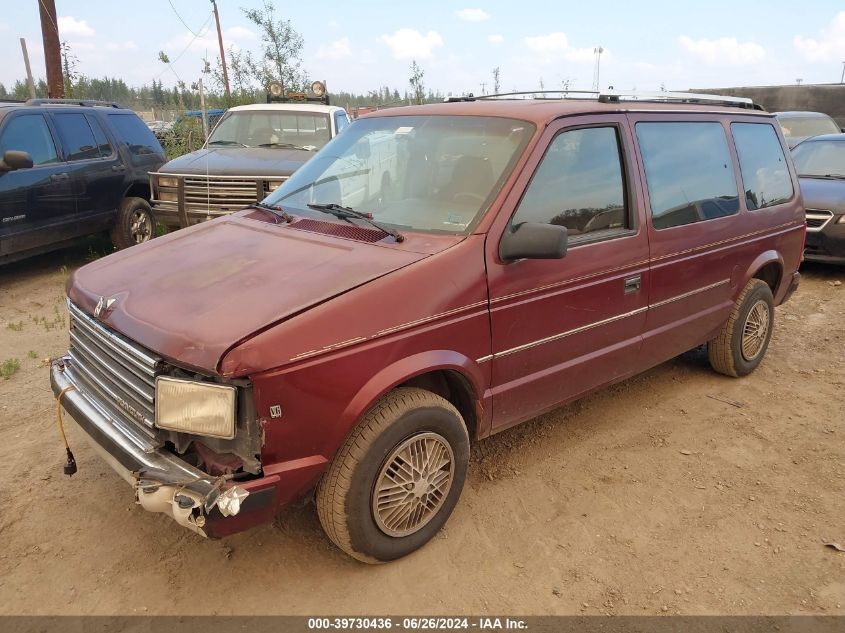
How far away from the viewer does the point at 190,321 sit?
250 cm

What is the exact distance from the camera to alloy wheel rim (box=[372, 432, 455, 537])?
280cm

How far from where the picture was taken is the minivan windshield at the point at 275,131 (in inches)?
334

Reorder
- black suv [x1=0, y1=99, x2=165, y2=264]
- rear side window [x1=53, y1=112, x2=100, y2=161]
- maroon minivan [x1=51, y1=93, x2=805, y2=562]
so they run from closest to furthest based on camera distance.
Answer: maroon minivan [x1=51, y1=93, x2=805, y2=562], black suv [x1=0, y1=99, x2=165, y2=264], rear side window [x1=53, y1=112, x2=100, y2=161]

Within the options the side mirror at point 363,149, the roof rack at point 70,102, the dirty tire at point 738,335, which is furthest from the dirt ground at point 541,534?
the roof rack at point 70,102

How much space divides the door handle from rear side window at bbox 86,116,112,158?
23.5ft

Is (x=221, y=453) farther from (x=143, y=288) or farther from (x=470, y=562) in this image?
(x=470, y=562)

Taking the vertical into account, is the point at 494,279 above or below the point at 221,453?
above

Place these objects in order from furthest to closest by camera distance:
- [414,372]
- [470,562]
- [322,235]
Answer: [322,235] < [470,562] < [414,372]

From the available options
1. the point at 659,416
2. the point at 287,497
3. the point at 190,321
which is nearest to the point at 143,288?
the point at 190,321

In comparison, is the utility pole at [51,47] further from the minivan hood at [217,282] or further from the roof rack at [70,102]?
the minivan hood at [217,282]

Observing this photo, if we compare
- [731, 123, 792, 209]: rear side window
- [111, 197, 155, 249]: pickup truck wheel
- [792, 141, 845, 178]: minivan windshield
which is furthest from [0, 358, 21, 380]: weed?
[792, 141, 845, 178]: minivan windshield

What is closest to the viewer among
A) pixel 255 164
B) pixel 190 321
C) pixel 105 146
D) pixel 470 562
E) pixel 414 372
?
pixel 190 321

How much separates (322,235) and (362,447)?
111 centimetres

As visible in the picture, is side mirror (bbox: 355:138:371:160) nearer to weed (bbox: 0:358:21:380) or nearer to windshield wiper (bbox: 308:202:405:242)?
windshield wiper (bbox: 308:202:405:242)
